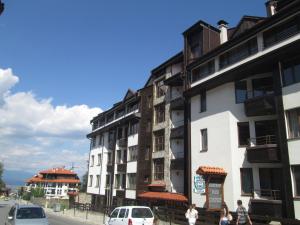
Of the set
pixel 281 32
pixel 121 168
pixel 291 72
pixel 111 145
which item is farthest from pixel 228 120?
pixel 111 145

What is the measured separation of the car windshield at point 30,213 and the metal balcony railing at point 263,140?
14.1m

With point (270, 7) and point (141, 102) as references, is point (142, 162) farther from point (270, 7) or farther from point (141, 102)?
point (270, 7)

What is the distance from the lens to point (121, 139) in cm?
4388

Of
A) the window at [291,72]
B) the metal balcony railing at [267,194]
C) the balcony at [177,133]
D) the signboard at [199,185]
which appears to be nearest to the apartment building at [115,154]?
the balcony at [177,133]

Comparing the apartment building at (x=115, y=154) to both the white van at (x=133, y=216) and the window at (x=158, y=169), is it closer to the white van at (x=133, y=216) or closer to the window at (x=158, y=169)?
the window at (x=158, y=169)

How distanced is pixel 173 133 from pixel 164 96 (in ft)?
17.1

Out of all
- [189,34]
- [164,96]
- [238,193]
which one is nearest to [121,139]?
[164,96]

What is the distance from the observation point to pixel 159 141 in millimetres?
34062

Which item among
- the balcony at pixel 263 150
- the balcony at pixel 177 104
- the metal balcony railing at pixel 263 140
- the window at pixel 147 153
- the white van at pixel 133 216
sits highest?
the balcony at pixel 177 104

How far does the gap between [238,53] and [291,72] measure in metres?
5.29

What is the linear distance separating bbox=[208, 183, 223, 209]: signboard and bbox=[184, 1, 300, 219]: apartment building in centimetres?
7

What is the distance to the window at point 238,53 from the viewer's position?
23.1 m

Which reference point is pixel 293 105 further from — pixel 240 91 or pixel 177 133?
pixel 177 133

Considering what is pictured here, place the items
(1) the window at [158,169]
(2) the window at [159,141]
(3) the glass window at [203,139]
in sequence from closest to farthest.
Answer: (3) the glass window at [203,139], (1) the window at [158,169], (2) the window at [159,141]
